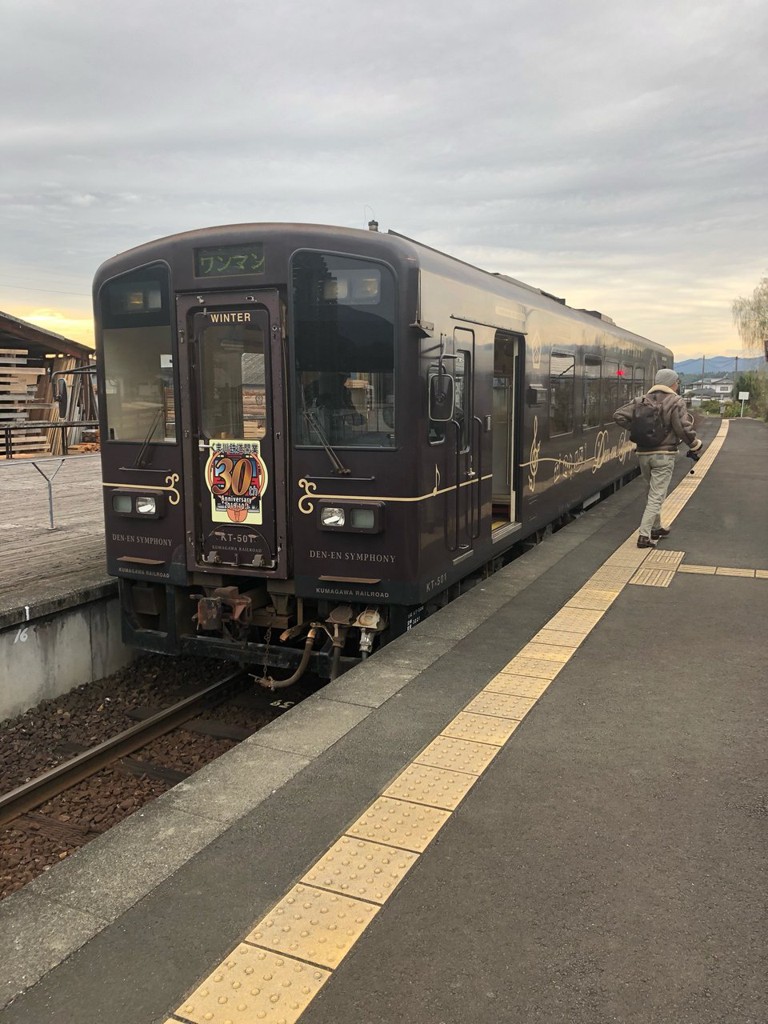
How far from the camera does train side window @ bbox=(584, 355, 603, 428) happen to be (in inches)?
421

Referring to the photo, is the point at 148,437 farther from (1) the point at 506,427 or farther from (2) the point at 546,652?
(1) the point at 506,427

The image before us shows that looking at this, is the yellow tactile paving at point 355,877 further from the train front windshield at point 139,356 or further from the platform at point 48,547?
the platform at point 48,547

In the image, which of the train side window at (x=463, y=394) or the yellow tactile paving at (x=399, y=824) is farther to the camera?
the train side window at (x=463, y=394)

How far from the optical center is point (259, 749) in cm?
391

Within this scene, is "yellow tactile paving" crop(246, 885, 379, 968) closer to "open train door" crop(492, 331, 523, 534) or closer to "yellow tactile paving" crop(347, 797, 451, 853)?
"yellow tactile paving" crop(347, 797, 451, 853)

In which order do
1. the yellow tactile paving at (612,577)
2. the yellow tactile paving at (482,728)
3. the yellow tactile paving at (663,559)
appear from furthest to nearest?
the yellow tactile paving at (663,559)
the yellow tactile paving at (612,577)
the yellow tactile paving at (482,728)

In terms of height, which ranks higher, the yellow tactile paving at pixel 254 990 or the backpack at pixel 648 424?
the backpack at pixel 648 424

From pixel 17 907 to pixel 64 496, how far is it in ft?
35.8

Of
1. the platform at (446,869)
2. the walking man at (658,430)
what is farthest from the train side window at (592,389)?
the platform at (446,869)

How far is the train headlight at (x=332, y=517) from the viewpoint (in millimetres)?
5305

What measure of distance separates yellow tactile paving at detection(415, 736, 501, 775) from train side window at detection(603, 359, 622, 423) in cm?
900

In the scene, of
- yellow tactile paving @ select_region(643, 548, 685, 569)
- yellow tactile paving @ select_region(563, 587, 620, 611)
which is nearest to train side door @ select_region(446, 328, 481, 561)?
yellow tactile paving @ select_region(563, 587, 620, 611)

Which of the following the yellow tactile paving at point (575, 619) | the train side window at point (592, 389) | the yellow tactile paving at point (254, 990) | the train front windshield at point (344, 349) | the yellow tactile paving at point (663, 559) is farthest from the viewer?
the train side window at point (592, 389)

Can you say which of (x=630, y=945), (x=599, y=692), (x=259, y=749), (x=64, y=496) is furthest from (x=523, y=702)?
(x=64, y=496)
